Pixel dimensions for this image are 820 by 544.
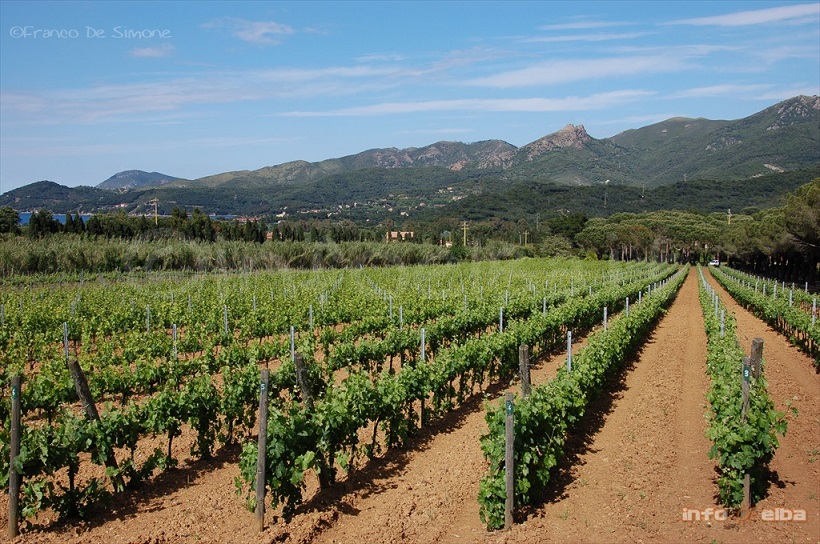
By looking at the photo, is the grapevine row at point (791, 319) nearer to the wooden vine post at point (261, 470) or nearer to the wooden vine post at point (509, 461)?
the wooden vine post at point (509, 461)

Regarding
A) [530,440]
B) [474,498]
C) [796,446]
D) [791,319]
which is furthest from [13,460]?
[791,319]

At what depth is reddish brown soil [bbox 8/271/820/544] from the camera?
21.1ft

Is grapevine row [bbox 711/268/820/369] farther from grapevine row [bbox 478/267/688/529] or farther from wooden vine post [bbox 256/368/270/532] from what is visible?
wooden vine post [bbox 256/368/270/532]

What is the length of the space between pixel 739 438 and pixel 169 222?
60835 millimetres

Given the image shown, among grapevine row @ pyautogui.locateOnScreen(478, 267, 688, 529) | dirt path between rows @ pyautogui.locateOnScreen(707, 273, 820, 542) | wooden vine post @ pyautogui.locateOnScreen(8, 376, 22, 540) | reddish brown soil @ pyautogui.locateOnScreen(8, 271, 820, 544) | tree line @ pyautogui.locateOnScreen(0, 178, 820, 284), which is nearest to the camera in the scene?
wooden vine post @ pyautogui.locateOnScreen(8, 376, 22, 540)

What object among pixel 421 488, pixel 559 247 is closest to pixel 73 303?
pixel 421 488

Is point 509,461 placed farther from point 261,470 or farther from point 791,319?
point 791,319

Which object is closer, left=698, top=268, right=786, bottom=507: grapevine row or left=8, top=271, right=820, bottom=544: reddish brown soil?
left=8, top=271, right=820, bottom=544: reddish brown soil

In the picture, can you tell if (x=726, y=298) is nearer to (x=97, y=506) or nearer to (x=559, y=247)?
(x=97, y=506)

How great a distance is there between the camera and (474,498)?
24.5ft

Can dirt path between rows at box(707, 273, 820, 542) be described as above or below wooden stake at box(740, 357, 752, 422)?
below

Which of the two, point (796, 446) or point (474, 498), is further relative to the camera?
point (796, 446)

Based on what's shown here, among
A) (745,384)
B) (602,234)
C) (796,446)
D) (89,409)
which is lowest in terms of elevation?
(796,446)

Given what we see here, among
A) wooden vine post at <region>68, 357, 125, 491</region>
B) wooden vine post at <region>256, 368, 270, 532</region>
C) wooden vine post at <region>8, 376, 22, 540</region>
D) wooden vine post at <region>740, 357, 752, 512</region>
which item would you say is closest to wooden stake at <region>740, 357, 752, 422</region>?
wooden vine post at <region>740, 357, 752, 512</region>
